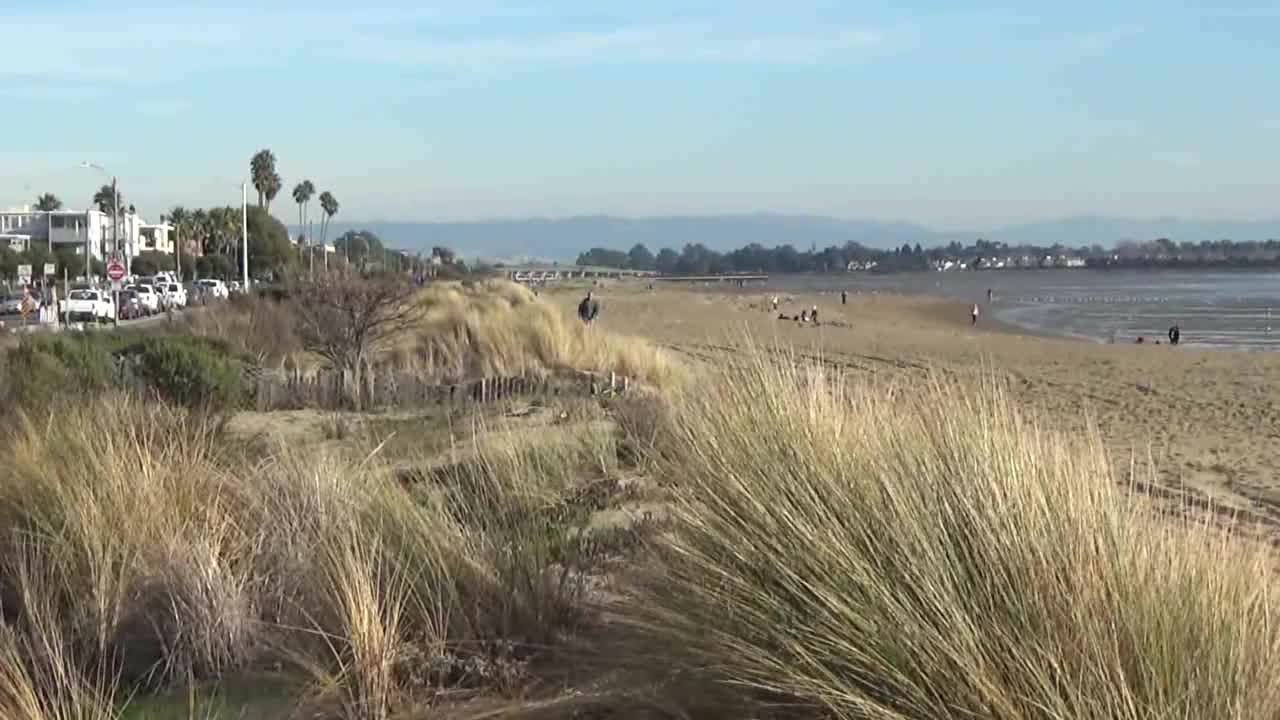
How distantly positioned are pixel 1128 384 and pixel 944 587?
26049mm

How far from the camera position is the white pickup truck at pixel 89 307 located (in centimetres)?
4891

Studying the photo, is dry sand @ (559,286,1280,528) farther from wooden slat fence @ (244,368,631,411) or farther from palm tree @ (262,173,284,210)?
palm tree @ (262,173,284,210)

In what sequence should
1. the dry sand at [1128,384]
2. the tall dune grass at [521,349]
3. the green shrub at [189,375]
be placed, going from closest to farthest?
the dry sand at [1128,384] → the green shrub at [189,375] → the tall dune grass at [521,349]

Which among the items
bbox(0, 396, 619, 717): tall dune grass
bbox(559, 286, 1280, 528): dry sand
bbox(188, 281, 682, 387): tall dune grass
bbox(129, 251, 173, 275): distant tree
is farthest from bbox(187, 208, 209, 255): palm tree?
bbox(0, 396, 619, 717): tall dune grass

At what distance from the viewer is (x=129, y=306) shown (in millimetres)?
54594

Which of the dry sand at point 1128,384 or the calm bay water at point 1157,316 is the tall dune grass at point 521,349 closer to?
the dry sand at point 1128,384

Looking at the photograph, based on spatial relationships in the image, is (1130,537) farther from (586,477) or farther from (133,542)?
(586,477)

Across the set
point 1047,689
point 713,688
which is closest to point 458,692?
point 713,688

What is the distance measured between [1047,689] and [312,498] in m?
4.00

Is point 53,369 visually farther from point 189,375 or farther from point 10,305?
point 10,305

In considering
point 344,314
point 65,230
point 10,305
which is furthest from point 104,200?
point 344,314

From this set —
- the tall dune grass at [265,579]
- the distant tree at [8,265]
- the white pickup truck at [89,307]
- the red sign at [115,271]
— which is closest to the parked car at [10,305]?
the white pickup truck at [89,307]

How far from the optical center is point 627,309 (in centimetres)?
7338

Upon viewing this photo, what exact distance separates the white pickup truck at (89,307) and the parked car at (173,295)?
15.8 feet
